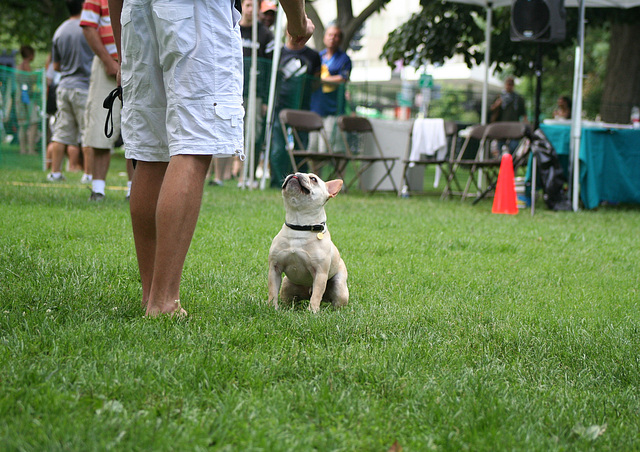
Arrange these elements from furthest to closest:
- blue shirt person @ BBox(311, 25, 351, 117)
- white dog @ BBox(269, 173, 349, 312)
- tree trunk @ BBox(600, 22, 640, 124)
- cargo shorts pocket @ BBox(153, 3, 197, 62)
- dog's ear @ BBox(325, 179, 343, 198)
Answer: tree trunk @ BBox(600, 22, 640, 124)
blue shirt person @ BBox(311, 25, 351, 117)
dog's ear @ BBox(325, 179, 343, 198)
white dog @ BBox(269, 173, 349, 312)
cargo shorts pocket @ BBox(153, 3, 197, 62)

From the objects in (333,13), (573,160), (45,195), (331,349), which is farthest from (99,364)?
(333,13)

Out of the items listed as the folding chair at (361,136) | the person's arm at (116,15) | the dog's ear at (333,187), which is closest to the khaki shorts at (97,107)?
the person's arm at (116,15)

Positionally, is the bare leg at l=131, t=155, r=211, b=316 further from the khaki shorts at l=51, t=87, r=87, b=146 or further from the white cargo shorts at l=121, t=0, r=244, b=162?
the khaki shorts at l=51, t=87, r=87, b=146

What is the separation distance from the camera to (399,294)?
383 cm

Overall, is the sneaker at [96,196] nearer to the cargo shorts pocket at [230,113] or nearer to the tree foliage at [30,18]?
the cargo shorts pocket at [230,113]

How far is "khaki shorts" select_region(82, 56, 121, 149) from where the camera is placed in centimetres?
688

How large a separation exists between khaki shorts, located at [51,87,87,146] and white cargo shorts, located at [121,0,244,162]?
658 centimetres

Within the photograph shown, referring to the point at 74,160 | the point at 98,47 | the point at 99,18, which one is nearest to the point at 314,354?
the point at 98,47

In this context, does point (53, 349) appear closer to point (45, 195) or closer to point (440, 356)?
point (440, 356)

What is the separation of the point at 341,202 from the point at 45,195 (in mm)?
3524

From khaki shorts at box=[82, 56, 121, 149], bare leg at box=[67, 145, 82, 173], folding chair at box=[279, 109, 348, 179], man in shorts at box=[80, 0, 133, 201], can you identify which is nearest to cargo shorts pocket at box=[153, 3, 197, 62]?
man in shorts at box=[80, 0, 133, 201]

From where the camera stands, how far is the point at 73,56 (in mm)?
8953

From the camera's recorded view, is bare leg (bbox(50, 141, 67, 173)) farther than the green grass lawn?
Yes

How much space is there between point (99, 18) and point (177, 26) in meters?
4.47
